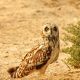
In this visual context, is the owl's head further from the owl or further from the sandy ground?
the sandy ground

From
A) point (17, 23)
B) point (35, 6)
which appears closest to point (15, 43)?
point (17, 23)

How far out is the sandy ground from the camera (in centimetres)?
932

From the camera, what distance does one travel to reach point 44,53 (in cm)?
645

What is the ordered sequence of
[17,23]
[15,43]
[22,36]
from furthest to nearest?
[17,23] < [22,36] < [15,43]

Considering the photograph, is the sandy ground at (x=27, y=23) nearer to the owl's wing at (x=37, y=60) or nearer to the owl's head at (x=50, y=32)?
the owl's wing at (x=37, y=60)

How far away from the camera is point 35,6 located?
48.5ft

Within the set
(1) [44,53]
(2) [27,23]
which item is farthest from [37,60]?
(2) [27,23]

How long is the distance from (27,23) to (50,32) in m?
6.72

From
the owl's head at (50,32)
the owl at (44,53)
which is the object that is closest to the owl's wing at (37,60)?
the owl at (44,53)

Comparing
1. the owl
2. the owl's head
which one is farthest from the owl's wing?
the owl's head

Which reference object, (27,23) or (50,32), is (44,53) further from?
(27,23)

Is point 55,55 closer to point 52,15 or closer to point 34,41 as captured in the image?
point 34,41

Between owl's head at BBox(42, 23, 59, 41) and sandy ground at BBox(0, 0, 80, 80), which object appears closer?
owl's head at BBox(42, 23, 59, 41)

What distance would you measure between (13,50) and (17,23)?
2975 mm
